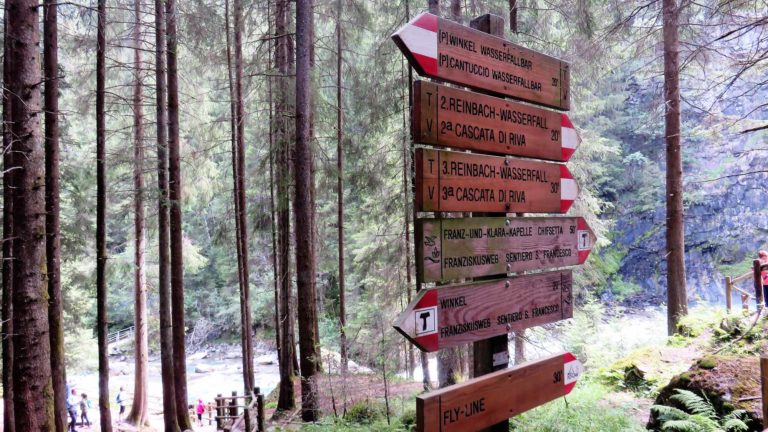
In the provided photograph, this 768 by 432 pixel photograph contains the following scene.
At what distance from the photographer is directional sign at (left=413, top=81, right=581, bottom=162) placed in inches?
84.3

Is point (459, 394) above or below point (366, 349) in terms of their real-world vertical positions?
above

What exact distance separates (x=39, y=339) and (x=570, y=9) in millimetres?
9704

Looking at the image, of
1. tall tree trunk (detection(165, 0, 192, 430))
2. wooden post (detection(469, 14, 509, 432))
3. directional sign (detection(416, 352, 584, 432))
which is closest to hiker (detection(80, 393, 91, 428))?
tall tree trunk (detection(165, 0, 192, 430))

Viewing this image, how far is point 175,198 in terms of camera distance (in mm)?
9094

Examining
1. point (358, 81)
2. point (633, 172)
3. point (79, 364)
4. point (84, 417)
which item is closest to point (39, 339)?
point (358, 81)

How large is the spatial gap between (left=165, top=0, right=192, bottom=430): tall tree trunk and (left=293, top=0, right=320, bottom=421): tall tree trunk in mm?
2638

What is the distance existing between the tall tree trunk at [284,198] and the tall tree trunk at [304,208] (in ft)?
5.37

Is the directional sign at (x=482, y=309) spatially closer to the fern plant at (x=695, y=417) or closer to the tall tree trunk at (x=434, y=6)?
the fern plant at (x=695, y=417)

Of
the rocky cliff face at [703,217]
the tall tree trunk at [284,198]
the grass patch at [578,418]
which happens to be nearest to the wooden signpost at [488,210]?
the grass patch at [578,418]

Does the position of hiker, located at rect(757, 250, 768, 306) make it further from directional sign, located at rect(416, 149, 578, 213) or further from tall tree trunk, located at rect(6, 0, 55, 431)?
tall tree trunk, located at rect(6, 0, 55, 431)

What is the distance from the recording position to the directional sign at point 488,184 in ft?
6.95

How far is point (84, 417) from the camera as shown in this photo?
1484 centimetres

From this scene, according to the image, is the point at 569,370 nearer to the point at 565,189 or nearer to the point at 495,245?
the point at 495,245

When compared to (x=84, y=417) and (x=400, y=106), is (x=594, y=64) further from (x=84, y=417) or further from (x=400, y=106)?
(x=84, y=417)
